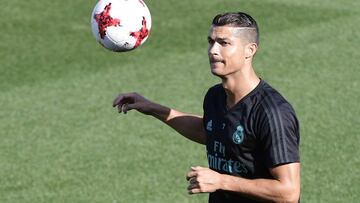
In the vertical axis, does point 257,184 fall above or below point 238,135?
below

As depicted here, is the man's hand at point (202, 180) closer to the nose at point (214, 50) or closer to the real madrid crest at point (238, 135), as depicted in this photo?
the real madrid crest at point (238, 135)

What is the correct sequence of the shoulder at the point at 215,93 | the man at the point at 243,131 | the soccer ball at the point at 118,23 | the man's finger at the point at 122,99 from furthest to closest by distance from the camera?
the soccer ball at the point at 118,23 < the man's finger at the point at 122,99 < the shoulder at the point at 215,93 < the man at the point at 243,131

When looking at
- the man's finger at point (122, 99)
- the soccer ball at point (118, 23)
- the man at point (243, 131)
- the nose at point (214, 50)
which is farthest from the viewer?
the soccer ball at point (118, 23)

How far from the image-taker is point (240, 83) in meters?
7.10

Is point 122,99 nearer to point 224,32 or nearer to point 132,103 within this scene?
point 132,103

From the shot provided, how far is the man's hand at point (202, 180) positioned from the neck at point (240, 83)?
0.75 meters

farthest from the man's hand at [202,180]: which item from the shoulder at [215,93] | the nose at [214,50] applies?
the shoulder at [215,93]

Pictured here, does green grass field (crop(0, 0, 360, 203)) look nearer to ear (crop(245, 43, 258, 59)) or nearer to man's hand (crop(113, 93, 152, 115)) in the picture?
man's hand (crop(113, 93, 152, 115))

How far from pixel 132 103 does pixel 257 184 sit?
1717 mm

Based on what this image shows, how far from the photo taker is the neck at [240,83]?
7082 mm

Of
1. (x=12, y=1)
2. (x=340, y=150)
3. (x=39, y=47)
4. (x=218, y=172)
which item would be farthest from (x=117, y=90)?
(x=218, y=172)

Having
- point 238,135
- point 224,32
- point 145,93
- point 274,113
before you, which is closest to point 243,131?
point 238,135

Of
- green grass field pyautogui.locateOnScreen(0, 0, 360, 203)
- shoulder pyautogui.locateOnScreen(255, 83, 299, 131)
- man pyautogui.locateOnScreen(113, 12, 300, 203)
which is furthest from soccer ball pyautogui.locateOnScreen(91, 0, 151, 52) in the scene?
green grass field pyautogui.locateOnScreen(0, 0, 360, 203)

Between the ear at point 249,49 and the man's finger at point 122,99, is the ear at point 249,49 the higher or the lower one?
the higher one
